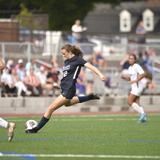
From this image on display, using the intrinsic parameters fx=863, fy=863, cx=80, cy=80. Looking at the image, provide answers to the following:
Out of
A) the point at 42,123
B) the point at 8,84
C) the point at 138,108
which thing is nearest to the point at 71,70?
the point at 42,123

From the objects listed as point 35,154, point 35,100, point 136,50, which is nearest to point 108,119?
point 35,100

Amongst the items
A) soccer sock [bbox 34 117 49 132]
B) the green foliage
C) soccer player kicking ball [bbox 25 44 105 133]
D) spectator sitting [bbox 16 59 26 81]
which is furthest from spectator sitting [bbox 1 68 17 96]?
the green foliage

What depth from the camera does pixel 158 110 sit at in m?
26.9

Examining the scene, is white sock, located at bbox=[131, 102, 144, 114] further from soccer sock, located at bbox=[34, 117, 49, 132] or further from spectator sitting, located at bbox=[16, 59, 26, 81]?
spectator sitting, located at bbox=[16, 59, 26, 81]

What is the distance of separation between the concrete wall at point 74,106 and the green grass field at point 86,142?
6.12 metres

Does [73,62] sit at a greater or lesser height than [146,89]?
greater

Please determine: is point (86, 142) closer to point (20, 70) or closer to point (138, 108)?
point (138, 108)

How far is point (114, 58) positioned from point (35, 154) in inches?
662

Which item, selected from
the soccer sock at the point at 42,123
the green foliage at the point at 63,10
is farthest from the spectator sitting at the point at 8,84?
the green foliage at the point at 63,10

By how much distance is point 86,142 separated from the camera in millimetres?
14734

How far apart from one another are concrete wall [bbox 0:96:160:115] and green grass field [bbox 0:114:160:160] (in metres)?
6.12

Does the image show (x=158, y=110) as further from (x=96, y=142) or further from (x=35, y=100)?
(x=96, y=142)

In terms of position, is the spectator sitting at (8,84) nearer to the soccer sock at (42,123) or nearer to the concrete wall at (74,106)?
the concrete wall at (74,106)

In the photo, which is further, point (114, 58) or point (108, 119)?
point (114, 58)
